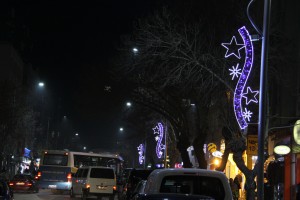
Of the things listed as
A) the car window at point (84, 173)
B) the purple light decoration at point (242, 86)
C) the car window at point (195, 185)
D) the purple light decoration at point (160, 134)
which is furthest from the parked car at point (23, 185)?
the car window at point (195, 185)

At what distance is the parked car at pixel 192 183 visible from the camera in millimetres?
10672

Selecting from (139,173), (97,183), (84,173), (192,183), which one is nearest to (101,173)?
(97,183)

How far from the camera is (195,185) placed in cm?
1077

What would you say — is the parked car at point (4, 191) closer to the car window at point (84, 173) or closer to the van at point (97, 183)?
the van at point (97, 183)

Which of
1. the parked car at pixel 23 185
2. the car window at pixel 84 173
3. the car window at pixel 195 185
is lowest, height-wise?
the parked car at pixel 23 185

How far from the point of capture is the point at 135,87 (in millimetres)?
36875

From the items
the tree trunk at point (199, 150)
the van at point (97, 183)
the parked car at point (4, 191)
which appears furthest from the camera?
the tree trunk at point (199, 150)

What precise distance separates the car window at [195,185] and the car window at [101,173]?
19589 millimetres

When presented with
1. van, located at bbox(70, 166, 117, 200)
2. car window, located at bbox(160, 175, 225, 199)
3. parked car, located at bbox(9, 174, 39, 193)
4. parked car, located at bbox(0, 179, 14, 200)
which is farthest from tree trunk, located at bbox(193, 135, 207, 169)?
car window, located at bbox(160, 175, 225, 199)

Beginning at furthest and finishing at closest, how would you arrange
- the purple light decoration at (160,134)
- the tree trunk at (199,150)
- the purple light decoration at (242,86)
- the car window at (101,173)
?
the purple light decoration at (160,134) → the tree trunk at (199,150) → the car window at (101,173) → the purple light decoration at (242,86)

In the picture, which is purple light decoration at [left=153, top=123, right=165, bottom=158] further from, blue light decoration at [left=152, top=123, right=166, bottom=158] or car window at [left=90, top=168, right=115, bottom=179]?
car window at [left=90, top=168, right=115, bottom=179]

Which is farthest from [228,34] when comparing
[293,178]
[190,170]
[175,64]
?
[190,170]

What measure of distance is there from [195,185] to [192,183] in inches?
2.8

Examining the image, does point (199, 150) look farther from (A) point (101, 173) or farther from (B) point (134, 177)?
(B) point (134, 177)
